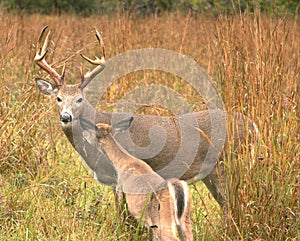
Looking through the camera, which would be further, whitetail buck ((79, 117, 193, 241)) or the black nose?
the black nose

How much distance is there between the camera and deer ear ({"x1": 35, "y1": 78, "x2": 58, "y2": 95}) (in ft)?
17.5

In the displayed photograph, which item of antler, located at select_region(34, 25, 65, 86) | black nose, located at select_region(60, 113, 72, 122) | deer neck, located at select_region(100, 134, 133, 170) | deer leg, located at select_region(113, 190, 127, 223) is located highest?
antler, located at select_region(34, 25, 65, 86)

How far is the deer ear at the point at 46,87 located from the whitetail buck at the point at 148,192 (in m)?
1.33

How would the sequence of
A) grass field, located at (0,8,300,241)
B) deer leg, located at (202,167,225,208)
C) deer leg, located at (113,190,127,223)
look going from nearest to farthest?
grass field, located at (0,8,300,241) → deer leg, located at (113,190,127,223) → deer leg, located at (202,167,225,208)

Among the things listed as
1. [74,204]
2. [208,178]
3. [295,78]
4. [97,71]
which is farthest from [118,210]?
[97,71]

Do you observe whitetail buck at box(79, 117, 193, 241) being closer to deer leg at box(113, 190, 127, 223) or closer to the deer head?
deer leg at box(113, 190, 127, 223)

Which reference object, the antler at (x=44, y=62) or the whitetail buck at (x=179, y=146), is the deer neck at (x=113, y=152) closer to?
the whitetail buck at (x=179, y=146)

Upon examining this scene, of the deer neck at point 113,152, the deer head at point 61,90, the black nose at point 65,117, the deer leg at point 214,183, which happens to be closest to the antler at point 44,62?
the deer head at point 61,90

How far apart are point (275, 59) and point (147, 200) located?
1300mm

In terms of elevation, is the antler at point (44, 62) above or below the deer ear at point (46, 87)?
above

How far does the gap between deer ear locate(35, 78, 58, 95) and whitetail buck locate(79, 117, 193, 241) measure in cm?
133

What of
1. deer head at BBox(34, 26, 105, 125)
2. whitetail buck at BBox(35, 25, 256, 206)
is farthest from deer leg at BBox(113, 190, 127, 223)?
deer head at BBox(34, 26, 105, 125)

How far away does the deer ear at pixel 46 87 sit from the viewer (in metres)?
5.34

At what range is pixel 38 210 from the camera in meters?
4.21
